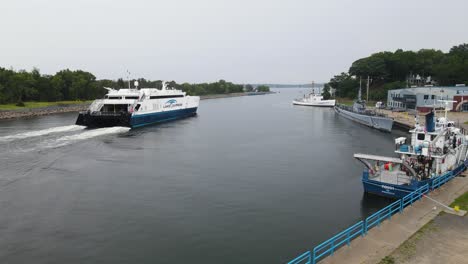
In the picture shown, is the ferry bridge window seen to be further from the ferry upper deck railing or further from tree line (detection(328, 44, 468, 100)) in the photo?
the ferry upper deck railing

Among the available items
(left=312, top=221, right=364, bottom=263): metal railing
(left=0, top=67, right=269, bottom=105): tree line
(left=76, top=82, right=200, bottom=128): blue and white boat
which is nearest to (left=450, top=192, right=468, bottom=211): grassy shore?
(left=312, top=221, right=364, bottom=263): metal railing

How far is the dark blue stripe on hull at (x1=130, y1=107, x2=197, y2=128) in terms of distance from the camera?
65750 mm

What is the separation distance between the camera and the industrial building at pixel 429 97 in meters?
76.2

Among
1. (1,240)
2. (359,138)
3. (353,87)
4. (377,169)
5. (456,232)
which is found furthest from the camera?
(353,87)

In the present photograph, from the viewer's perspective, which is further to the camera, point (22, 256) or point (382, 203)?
point (382, 203)

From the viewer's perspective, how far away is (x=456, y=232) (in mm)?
16531

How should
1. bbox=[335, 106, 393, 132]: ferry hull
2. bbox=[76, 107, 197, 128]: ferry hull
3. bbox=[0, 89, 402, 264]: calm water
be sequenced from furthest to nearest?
1. bbox=[335, 106, 393, 132]: ferry hull
2. bbox=[76, 107, 197, 128]: ferry hull
3. bbox=[0, 89, 402, 264]: calm water

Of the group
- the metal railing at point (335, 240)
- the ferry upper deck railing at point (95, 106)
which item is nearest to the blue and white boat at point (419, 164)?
the metal railing at point (335, 240)

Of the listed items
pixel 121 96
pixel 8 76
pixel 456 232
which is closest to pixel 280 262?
pixel 456 232

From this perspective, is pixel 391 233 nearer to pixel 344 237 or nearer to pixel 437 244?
pixel 437 244

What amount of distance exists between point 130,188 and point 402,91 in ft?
267

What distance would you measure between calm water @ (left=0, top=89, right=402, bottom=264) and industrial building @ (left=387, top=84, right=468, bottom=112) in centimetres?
3900

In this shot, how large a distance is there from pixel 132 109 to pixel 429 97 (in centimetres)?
6547

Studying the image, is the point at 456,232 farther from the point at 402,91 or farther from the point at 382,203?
the point at 402,91
